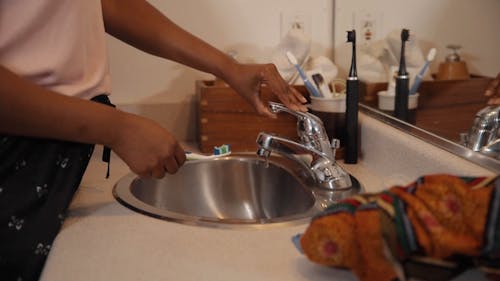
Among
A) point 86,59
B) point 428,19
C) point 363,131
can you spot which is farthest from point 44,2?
point 428,19

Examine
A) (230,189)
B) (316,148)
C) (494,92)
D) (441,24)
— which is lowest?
(230,189)

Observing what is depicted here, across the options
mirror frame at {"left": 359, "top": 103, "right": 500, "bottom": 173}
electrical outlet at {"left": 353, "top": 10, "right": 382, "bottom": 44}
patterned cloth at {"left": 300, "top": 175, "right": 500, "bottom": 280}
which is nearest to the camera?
patterned cloth at {"left": 300, "top": 175, "right": 500, "bottom": 280}

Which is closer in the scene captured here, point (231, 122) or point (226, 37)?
point (231, 122)

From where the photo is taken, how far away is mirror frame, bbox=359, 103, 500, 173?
2.92 feet

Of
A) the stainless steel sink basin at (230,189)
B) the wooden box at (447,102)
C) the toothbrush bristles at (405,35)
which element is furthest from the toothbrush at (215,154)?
the toothbrush bristles at (405,35)

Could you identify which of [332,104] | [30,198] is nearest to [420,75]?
[332,104]

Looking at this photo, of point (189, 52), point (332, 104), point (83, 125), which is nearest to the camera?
point (83, 125)

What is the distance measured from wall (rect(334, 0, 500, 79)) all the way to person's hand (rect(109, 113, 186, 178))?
708 millimetres

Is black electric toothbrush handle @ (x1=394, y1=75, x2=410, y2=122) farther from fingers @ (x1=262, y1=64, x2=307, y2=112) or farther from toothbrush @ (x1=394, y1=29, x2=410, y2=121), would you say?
fingers @ (x1=262, y1=64, x2=307, y2=112)

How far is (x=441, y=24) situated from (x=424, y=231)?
3.03 feet

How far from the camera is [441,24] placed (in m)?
1.40

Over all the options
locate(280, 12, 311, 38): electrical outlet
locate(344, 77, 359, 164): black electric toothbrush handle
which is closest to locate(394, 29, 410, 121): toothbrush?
locate(344, 77, 359, 164): black electric toothbrush handle

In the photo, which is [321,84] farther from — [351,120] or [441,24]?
[441,24]

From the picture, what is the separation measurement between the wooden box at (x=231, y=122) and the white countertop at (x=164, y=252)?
1.32 feet
